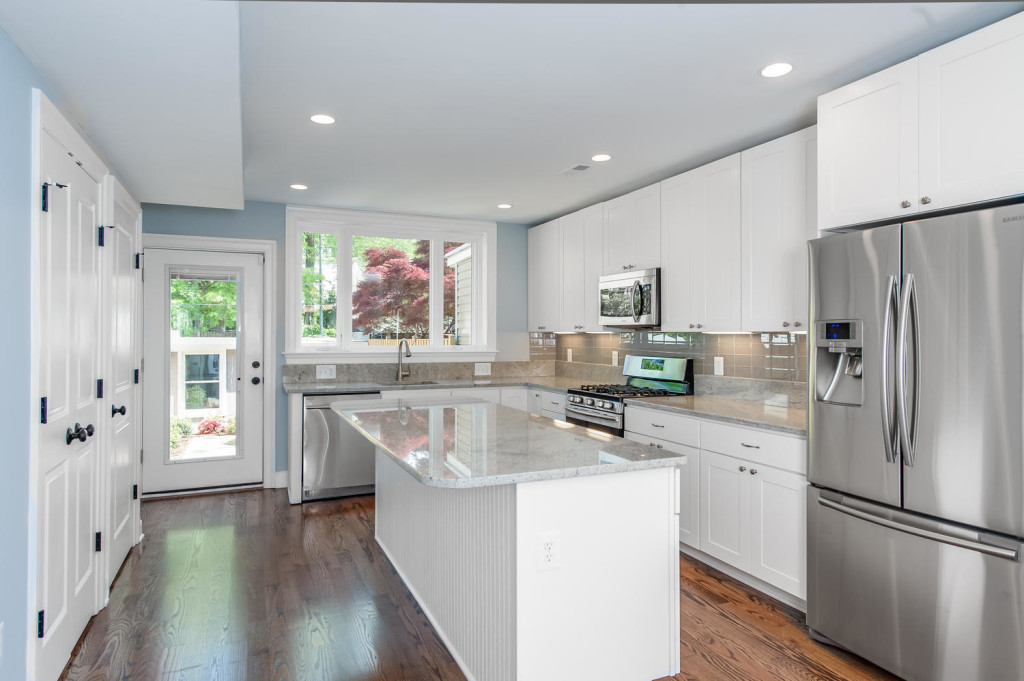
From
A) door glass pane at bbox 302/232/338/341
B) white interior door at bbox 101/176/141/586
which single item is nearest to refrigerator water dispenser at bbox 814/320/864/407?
white interior door at bbox 101/176/141/586

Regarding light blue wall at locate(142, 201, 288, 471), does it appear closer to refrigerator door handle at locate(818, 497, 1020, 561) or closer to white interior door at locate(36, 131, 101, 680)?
white interior door at locate(36, 131, 101, 680)

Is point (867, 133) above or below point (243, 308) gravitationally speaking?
above

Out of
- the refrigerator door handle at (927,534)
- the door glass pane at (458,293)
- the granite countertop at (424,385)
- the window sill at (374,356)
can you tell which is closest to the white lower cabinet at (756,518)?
the refrigerator door handle at (927,534)

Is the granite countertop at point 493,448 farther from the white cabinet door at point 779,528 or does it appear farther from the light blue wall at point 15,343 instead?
the light blue wall at point 15,343

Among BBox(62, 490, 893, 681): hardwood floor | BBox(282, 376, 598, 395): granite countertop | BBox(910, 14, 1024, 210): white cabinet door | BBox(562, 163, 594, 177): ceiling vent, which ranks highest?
BBox(562, 163, 594, 177): ceiling vent

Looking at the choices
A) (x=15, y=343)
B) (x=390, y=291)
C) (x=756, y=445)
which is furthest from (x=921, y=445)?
(x=390, y=291)

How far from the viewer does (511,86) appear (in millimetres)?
2627

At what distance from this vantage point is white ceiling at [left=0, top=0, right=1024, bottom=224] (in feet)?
6.24

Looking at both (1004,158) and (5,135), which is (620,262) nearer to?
(1004,158)

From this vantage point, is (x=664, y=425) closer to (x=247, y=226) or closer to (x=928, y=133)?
(x=928, y=133)

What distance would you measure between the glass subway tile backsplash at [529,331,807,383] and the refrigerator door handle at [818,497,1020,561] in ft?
3.80

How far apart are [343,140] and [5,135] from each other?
1.79 metres

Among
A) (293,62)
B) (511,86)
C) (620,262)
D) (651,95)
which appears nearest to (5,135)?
(293,62)

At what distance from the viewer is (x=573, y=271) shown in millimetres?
5109
